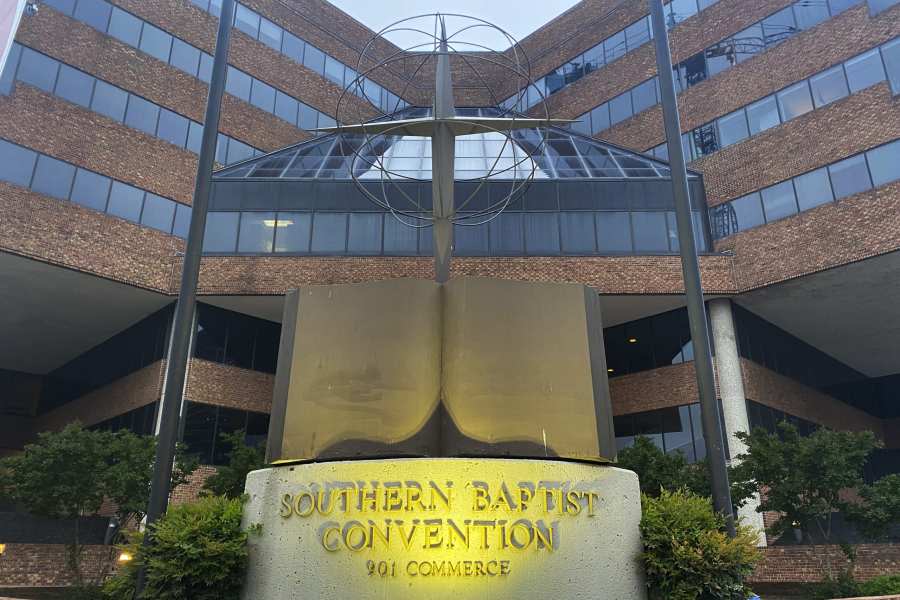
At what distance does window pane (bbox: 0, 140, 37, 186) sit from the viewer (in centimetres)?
2762

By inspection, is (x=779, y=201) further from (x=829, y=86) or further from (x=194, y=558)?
(x=194, y=558)

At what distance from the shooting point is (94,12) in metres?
33.3

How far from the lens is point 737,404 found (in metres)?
29.9

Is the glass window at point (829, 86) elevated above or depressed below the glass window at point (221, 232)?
above

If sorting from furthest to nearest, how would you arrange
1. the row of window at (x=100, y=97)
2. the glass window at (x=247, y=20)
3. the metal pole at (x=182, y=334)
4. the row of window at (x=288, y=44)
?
1. the glass window at (x=247, y=20)
2. the row of window at (x=288, y=44)
3. the row of window at (x=100, y=97)
4. the metal pole at (x=182, y=334)

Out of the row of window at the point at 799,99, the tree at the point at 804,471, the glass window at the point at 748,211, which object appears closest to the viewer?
the tree at the point at 804,471

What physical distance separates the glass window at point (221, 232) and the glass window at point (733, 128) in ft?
79.4

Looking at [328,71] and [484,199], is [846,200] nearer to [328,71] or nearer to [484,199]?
[484,199]

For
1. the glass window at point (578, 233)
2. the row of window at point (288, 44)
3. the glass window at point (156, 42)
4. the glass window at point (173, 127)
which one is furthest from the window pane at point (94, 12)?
the glass window at point (578, 233)

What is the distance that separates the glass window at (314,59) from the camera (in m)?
44.5

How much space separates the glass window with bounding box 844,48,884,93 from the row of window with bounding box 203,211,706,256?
8919mm

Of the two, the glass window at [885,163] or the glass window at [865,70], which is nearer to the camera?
the glass window at [885,163]

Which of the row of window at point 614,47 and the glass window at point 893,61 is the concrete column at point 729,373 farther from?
the row of window at point 614,47

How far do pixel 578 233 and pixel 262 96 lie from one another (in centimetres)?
2127
